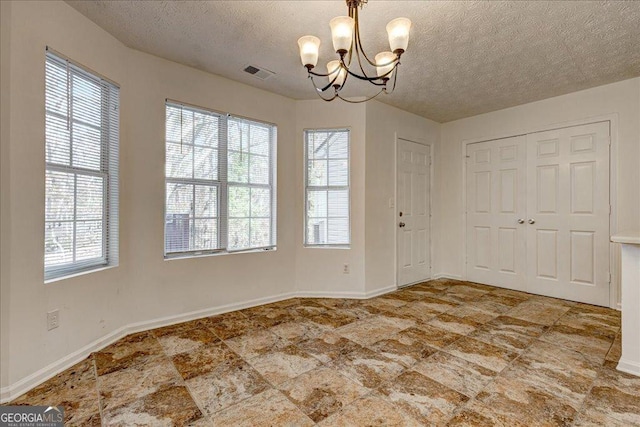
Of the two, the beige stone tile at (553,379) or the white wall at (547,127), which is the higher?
the white wall at (547,127)

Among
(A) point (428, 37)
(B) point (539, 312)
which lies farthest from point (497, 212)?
(A) point (428, 37)

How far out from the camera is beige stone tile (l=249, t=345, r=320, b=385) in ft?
6.44

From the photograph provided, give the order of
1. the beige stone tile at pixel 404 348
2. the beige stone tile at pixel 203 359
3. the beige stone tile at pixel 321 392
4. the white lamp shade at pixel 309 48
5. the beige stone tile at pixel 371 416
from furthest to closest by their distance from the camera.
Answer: the beige stone tile at pixel 404 348
the beige stone tile at pixel 203 359
the white lamp shade at pixel 309 48
the beige stone tile at pixel 321 392
the beige stone tile at pixel 371 416

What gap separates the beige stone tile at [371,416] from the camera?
152cm

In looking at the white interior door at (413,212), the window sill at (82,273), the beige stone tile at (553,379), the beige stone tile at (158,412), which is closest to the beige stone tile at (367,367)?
the beige stone tile at (553,379)

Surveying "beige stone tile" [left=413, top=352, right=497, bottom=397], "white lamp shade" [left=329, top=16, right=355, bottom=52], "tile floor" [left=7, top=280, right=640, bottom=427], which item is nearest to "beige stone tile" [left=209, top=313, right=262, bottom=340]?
"tile floor" [left=7, top=280, right=640, bottom=427]

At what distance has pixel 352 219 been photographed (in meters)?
3.70

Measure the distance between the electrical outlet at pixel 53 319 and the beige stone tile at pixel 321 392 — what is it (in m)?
1.59

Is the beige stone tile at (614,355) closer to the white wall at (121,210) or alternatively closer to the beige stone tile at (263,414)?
the beige stone tile at (263,414)

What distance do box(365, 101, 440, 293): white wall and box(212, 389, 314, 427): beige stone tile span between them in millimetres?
2170

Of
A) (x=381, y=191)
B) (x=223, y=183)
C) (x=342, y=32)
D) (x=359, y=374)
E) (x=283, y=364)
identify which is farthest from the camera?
(x=381, y=191)

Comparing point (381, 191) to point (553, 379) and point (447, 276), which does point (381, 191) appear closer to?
point (447, 276)

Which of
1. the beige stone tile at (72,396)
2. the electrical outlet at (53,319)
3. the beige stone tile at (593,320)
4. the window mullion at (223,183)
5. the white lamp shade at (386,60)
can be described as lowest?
the beige stone tile at (72,396)

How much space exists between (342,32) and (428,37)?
1.11 meters
